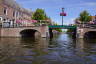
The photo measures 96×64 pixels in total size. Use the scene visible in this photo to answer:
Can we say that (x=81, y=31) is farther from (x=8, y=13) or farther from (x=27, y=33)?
(x=8, y=13)

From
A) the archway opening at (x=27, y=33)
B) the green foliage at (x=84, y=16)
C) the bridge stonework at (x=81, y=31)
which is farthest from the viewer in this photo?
the green foliage at (x=84, y=16)

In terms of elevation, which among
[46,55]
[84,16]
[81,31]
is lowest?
[46,55]

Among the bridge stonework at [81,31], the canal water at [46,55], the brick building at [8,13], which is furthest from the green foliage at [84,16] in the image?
the canal water at [46,55]

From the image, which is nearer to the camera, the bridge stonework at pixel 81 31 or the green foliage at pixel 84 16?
the bridge stonework at pixel 81 31

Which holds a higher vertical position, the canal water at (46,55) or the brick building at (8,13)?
the brick building at (8,13)

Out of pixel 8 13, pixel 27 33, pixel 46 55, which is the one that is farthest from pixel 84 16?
pixel 46 55

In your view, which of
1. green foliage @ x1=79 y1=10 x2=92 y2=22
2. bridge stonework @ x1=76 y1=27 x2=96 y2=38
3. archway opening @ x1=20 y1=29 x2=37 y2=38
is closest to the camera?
bridge stonework @ x1=76 y1=27 x2=96 y2=38

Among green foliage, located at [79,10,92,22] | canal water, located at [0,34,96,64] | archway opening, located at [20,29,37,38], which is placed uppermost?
green foliage, located at [79,10,92,22]

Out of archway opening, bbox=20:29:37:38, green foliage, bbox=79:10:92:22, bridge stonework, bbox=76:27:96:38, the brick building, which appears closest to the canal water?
bridge stonework, bbox=76:27:96:38

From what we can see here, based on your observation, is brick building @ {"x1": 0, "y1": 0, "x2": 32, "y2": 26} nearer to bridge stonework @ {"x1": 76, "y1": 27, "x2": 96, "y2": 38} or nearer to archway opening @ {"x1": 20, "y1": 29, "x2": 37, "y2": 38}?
archway opening @ {"x1": 20, "y1": 29, "x2": 37, "y2": 38}

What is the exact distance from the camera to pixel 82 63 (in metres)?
11.9

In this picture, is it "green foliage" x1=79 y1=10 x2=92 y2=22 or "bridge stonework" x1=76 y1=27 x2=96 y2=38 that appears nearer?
"bridge stonework" x1=76 y1=27 x2=96 y2=38

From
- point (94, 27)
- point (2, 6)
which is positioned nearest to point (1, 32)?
point (2, 6)

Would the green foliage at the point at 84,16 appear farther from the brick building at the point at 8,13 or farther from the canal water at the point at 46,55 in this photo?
the canal water at the point at 46,55
